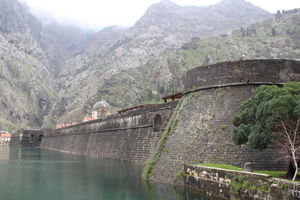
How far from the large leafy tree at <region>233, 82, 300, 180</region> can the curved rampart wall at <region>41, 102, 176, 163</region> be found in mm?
14028

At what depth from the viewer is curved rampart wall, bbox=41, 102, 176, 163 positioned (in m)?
34.1

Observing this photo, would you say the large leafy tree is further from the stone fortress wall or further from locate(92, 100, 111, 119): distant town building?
locate(92, 100, 111, 119): distant town building

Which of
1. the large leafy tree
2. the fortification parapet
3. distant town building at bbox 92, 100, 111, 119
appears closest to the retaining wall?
the large leafy tree

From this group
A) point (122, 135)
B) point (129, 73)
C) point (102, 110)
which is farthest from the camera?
point (129, 73)

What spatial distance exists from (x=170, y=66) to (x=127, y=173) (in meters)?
107

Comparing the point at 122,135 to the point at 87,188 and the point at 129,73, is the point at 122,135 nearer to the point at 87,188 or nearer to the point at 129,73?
the point at 87,188

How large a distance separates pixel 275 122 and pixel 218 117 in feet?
19.5

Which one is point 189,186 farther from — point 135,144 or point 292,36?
point 292,36

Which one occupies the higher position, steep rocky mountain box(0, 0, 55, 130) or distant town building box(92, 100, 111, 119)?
steep rocky mountain box(0, 0, 55, 130)

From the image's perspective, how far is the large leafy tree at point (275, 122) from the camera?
48.4 ft

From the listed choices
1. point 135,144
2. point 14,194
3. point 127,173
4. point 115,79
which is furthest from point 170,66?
point 14,194

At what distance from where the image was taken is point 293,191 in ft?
40.1

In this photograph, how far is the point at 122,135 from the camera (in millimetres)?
42281

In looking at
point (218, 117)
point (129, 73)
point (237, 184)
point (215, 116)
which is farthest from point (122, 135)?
point (129, 73)
